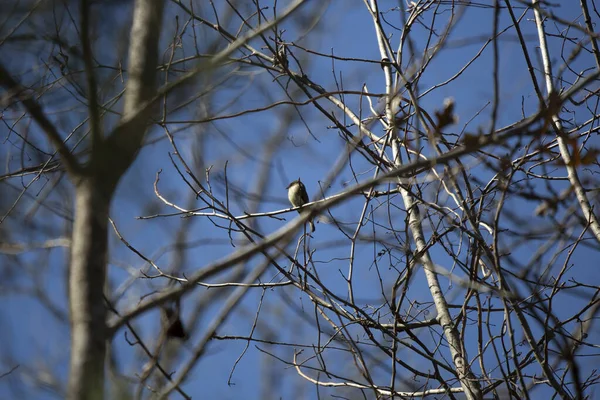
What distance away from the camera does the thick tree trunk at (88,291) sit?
37.3 inches

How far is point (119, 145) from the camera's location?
1096 millimetres

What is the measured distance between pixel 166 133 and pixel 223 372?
1450 mm

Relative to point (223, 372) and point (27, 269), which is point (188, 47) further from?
point (223, 372)

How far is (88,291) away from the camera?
994mm

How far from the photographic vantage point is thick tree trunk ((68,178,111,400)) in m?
0.95

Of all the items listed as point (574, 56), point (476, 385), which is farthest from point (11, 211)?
point (574, 56)

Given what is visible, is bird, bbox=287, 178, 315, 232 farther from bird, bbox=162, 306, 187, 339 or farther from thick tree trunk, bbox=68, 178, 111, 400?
thick tree trunk, bbox=68, 178, 111, 400

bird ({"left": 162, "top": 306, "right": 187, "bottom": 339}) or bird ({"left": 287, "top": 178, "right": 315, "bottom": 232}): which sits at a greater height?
bird ({"left": 287, "top": 178, "right": 315, "bottom": 232})

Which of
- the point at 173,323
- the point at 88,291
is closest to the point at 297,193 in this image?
the point at 173,323

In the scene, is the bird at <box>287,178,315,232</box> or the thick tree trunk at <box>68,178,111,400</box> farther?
the bird at <box>287,178,315,232</box>

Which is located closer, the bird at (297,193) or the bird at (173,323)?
the bird at (173,323)

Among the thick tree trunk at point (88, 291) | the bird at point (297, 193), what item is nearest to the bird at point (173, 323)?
the thick tree trunk at point (88, 291)

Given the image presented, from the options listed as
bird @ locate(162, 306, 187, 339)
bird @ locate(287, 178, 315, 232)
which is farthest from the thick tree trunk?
bird @ locate(287, 178, 315, 232)

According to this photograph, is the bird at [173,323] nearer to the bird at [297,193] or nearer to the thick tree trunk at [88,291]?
the thick tree trunk at [88,291]
